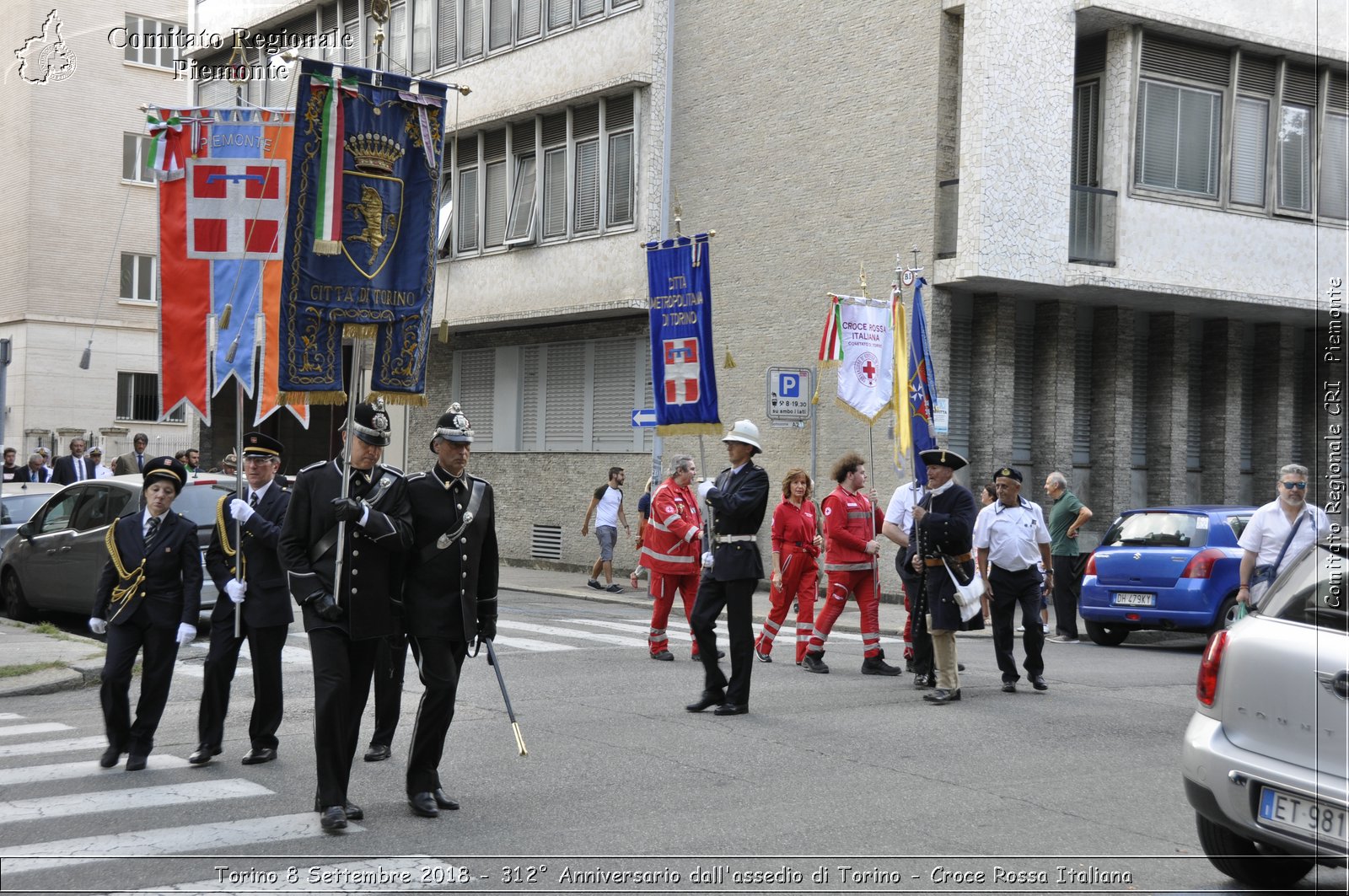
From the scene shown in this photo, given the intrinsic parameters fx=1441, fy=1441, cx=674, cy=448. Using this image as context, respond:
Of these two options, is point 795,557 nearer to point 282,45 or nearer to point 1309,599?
point 1309,599

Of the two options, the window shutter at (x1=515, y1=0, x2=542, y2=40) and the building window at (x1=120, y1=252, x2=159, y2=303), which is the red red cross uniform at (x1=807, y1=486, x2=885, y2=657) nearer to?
the window shutter at (x1=515, y1=0, x2=542, y2=40)

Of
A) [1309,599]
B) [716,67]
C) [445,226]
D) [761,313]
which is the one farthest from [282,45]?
[1309,599]

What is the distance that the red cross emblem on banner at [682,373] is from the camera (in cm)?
1521

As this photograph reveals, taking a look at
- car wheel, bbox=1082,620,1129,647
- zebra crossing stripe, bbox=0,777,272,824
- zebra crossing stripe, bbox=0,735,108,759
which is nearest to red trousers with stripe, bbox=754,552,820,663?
car wheel, bbox=1082,620,1129,647

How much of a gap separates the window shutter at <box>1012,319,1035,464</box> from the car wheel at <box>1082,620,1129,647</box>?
5.68 m

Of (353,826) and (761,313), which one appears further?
(761,313)

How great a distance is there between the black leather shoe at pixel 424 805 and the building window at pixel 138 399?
37523mm

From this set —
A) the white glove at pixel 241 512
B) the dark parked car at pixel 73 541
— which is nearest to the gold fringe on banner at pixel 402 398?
the white glove at pixel 241 512

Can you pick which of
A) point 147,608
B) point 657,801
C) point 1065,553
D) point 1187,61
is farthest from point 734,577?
point 1187,61

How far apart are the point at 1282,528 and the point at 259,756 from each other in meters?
8.40

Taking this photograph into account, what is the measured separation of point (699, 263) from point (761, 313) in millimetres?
8702

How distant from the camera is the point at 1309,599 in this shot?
5664mm

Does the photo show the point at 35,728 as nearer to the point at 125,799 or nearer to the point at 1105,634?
the point at 125,799

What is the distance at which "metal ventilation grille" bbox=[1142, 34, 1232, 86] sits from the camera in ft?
70.4
